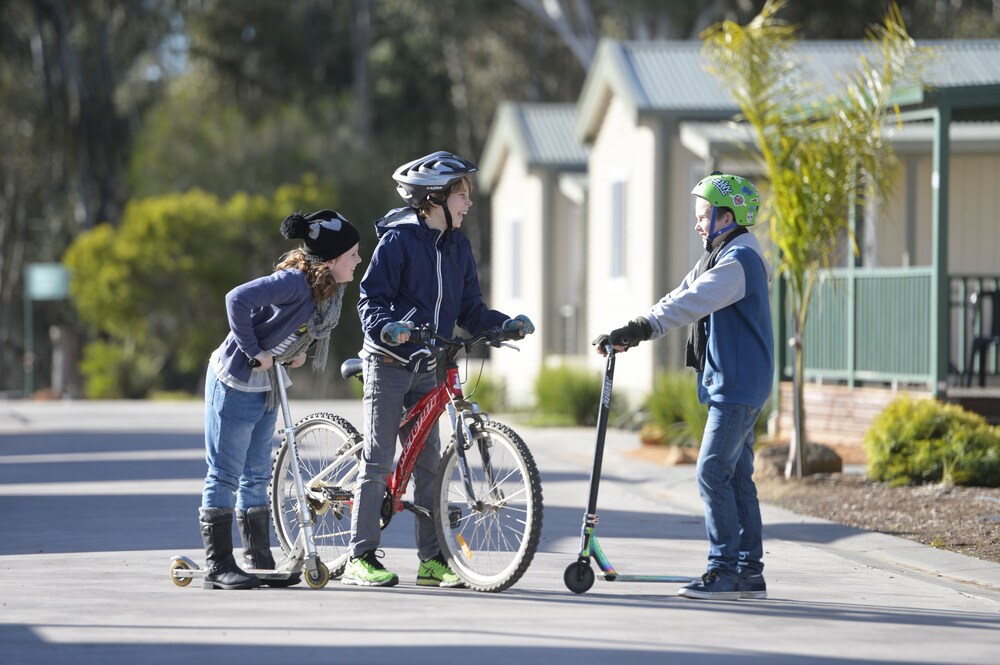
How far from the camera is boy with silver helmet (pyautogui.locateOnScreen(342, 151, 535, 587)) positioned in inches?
328

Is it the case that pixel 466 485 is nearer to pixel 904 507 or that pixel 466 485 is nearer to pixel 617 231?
pixel 904 507

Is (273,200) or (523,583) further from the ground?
(273,200)

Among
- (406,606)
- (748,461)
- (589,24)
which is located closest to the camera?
(406,606)

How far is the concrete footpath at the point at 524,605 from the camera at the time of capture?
6594mm

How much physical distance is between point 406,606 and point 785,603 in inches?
71.1

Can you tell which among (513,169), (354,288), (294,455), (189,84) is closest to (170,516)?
(294,455)

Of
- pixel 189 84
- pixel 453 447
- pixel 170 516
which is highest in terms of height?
pixel 189 84

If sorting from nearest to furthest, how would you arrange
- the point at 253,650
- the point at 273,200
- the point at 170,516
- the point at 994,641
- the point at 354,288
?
the point at 253,650 < the point at 994,641 < the point at 170,516 < the point at 354,288 < the point at 273,200

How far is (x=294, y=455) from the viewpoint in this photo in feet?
27.9

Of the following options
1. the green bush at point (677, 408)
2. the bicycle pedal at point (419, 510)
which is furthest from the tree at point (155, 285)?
the bicycle pedal at point (419, 510)

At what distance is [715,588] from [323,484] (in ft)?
6.85

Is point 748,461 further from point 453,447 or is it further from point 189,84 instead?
point 189,84

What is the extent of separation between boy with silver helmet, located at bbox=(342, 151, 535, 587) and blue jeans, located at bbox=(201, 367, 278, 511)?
531mm

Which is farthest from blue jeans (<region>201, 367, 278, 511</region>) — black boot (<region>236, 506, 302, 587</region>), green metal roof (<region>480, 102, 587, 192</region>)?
green metal roof (<region>480, 102, 587, 192</region>)
